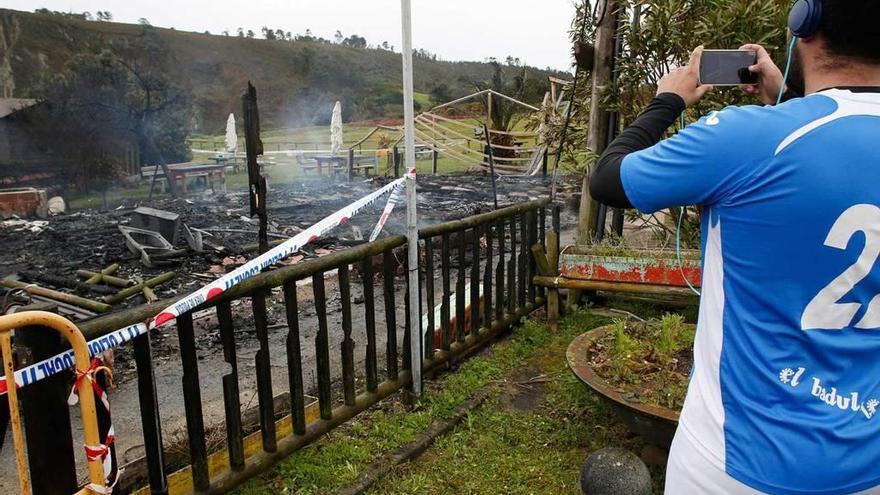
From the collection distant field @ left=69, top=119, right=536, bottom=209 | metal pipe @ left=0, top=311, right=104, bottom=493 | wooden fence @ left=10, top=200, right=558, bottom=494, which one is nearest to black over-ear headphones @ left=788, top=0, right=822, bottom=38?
metal pipe @ left=0, top=311, right=104, bottom=493

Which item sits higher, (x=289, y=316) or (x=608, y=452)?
→ (x=289, y=316)

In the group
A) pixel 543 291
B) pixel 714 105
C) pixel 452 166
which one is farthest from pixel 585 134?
pixel 452 166

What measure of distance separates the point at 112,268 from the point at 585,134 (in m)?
5.97

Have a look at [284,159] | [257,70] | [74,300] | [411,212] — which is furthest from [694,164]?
[257,70]

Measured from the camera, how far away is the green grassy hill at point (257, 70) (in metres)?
27.0

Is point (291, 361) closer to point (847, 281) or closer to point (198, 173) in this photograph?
point (847, 281)

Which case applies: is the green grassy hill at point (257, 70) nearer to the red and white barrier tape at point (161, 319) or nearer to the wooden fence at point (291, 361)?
the wooden fence at point (291, 361)

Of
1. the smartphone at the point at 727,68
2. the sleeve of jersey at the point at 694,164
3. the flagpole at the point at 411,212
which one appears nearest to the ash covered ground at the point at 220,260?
the flagpole at the point at 411,212

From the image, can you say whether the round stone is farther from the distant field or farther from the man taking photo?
the distant field

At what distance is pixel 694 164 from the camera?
1147 mm

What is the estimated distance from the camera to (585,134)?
6.69m

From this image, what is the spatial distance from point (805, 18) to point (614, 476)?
1908 millimetres

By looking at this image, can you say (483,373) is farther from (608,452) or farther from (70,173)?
(70,173)

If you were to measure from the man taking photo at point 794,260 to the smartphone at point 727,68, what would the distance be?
0.22 metres
